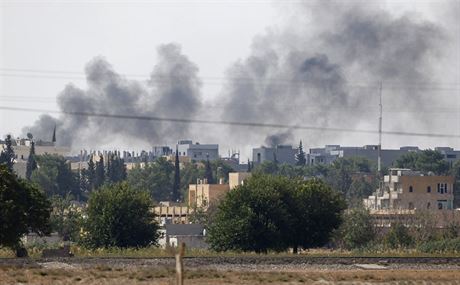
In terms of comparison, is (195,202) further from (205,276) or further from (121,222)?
(205,276)

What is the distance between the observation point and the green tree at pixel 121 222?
77.9 m

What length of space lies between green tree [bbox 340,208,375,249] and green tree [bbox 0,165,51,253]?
33.2m

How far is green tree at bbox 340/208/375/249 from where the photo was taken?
316 ft

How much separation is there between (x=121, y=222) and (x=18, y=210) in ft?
51.1

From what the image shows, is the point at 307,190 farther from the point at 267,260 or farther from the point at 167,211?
the point at 167,211

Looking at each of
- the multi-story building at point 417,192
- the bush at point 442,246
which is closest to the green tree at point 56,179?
the multi-story building at point 417,192

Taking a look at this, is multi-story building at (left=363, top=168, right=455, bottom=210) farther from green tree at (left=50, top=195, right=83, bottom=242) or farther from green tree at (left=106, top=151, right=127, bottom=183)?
green tree at (left=50, top=195, right=83, bottom=242)

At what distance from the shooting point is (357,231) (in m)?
98.6

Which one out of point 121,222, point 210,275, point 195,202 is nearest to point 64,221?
point 121,222

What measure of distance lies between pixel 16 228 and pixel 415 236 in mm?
39906

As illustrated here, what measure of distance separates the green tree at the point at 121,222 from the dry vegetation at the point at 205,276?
2715 cm

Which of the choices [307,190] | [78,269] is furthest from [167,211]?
[78,269]

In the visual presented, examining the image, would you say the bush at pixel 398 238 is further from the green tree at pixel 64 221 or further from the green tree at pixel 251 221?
the green tree at pixel 64 221

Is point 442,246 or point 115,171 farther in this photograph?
point 115,171
